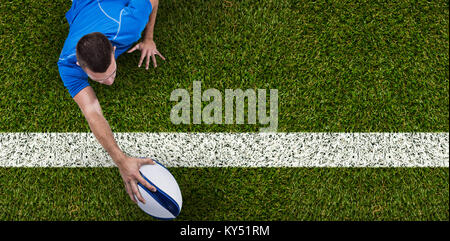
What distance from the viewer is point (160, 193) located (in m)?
2.67

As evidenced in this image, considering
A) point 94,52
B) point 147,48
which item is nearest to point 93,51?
point 94,52

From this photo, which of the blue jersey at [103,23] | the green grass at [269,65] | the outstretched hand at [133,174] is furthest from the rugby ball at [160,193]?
the blue jersey at [103,23]

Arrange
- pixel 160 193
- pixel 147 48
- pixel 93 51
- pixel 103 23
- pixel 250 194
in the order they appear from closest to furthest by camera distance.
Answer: pixel 93 51 → pixel 103 23 → pixel 160 193 → pixel 147 48 → pixel 250 194

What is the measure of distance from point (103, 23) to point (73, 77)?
0.54 meters

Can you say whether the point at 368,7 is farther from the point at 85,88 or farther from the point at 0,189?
the point at 0,189

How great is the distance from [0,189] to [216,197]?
7.43 feet

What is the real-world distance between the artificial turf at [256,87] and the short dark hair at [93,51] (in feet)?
3.46

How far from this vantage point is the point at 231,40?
339cm

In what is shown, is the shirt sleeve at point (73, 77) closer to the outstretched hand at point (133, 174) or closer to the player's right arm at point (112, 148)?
the player's right arm at point (112, 148)

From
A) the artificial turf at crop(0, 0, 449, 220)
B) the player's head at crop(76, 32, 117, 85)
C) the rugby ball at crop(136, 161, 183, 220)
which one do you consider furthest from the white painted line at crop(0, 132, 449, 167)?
the player's head at crop(76, 32, 117, 85)

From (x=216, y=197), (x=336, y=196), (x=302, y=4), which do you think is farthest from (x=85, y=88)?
(x=336, y=196)

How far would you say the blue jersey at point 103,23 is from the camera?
2.56 m

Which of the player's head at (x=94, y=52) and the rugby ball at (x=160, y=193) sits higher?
the player's head at (x=94, y=52)

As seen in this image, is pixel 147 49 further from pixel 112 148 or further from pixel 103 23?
pixel 112 148
